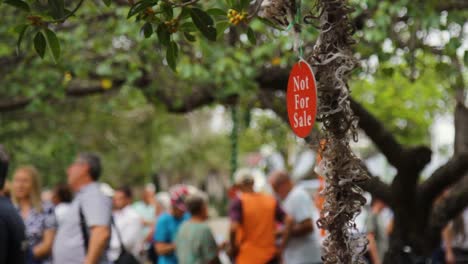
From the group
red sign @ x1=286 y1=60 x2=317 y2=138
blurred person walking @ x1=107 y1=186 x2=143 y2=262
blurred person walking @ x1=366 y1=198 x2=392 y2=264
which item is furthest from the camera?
blurred person walking @ x1=366 y1=198 x2=392 y2=264

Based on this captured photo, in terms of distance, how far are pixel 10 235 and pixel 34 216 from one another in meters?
2.42

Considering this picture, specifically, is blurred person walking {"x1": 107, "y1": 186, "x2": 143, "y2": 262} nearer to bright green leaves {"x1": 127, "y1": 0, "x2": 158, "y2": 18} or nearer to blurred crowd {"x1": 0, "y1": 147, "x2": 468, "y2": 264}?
blurred crowd {"x1": 0, "y1": 147, "x2": 468, "y2": 264}

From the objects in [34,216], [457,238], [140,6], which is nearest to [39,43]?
[140,6]

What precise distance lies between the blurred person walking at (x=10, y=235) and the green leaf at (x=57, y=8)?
229 centimetres

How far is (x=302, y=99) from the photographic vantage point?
12.6 ft

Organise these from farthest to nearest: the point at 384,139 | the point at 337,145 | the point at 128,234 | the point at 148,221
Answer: the point at 148,221 < the point at 128,234 < the point at 384,139 < the point at 337,145

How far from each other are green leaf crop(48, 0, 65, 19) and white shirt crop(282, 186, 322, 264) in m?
6.13

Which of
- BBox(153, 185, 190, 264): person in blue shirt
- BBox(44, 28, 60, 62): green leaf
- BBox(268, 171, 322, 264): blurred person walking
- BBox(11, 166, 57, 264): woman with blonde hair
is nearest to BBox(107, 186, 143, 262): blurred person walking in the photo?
BBox(153, 185, 190, 264): person in blue shirt

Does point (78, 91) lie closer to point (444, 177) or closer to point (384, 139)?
point (384, 139)

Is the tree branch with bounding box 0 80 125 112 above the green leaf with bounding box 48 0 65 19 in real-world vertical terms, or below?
below

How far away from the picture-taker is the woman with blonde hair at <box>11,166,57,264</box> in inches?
324

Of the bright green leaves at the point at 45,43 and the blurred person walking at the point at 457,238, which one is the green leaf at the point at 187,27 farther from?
the blurred person walking at the point at 457,238

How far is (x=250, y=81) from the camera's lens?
948cm

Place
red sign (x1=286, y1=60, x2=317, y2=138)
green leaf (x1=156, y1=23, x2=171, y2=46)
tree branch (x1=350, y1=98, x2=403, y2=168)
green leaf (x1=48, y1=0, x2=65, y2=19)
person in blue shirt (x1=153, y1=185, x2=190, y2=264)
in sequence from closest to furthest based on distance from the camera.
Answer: red sign (x1=286, y1=60, x2=317, y2=138) → green leaf (x1=48, y1=0, x2=65, y2=19) → green leaf (x1=156, y1=23, x2=171, y2=46) → tree branch (x1=350, y1=98, x2=403, y2=168) → person in blue shirt (x1=153, y1=185, x2=190, y2=264)
